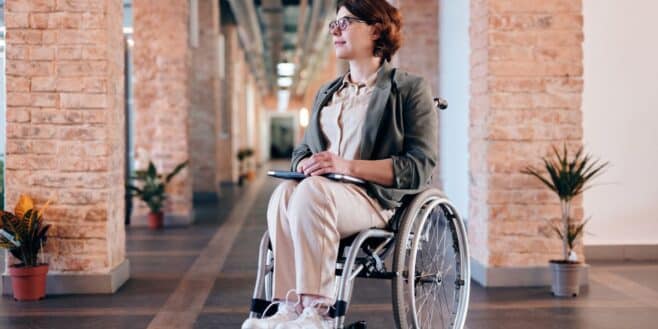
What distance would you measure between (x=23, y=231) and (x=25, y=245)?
0.09 metres

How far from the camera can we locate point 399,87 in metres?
2.85

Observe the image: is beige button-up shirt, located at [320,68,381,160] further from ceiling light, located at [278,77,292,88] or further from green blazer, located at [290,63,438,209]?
ceiling light, located at [278,77,292,88]

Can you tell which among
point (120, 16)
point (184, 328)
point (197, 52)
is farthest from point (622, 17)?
point (197, 52)

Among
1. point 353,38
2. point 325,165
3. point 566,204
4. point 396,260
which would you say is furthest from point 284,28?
point 396,260

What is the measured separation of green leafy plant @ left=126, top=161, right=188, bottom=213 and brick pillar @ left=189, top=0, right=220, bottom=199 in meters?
3.86

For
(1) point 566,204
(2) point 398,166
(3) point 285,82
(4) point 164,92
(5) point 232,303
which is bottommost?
(5) point 232,303

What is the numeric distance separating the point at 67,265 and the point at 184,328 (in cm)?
129

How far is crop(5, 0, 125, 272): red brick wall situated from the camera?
15.2 ft

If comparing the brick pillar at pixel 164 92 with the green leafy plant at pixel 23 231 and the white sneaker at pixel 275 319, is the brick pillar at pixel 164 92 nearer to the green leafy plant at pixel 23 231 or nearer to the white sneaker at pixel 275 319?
the green leafy plant at pixel 23 231

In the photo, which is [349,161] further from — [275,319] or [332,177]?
[275,319]

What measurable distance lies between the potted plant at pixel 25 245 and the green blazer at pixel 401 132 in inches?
88.4

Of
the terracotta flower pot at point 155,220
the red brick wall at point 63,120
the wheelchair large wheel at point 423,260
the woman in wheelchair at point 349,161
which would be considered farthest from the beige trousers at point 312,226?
the terracotta flower pot at point 155,220

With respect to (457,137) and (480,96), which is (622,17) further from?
(457,137)

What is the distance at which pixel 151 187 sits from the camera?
331 inches
